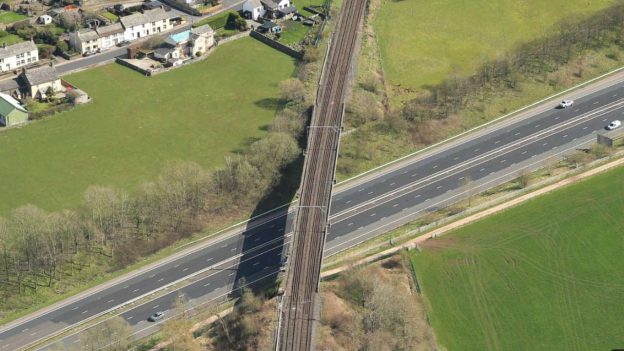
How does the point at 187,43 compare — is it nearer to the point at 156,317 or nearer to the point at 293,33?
the point at 293,33

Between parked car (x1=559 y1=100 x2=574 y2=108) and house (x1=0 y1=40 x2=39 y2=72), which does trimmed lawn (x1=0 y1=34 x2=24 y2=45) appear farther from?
parked car (x1=559 y1=100 x2=574 y2=108)

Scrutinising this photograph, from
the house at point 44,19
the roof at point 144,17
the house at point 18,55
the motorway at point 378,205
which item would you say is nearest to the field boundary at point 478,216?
the motorway at point 378,205

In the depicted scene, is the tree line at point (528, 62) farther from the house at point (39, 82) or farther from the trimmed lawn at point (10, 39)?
the trimmed lawn at point (10, 39)

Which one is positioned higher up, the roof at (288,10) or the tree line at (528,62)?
the tree line at (528,62)

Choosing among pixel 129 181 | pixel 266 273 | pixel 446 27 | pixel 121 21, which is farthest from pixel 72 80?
pixel 446 27

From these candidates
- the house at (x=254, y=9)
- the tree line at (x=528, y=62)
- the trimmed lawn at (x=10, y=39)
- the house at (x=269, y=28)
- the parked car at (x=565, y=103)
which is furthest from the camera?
the house at (x=254, y=9)

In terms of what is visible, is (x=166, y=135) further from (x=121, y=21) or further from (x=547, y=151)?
(x=547, y=151)

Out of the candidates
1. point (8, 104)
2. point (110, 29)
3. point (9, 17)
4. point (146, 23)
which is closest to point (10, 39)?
point (9, 17)
